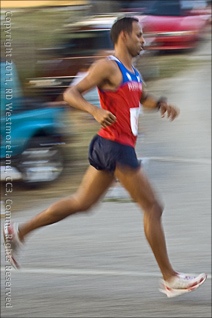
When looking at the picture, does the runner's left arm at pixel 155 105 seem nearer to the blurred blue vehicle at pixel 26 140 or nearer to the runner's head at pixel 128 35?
the runner's head at pixel 128 35

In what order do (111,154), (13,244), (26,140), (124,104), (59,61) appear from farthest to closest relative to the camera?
(59,61) → (26,140) → (13,244) → (111,154) → (124,104)

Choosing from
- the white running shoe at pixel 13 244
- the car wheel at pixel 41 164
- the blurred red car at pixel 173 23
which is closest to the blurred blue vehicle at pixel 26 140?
the car wheel at pixel 41 164

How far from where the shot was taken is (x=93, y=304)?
6.14 meters

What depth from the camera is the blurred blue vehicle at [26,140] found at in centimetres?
1017

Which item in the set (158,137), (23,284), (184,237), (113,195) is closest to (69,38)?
(158,137)

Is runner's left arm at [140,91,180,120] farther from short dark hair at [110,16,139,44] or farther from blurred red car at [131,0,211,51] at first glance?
blurred red car at [131,0,211,51]

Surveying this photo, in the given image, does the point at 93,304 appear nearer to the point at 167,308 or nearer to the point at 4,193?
the point at 167,308

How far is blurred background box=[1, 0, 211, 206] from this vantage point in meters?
10.4

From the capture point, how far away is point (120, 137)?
554cm

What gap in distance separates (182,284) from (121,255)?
5.67ft

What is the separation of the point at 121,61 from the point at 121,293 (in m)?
1.73

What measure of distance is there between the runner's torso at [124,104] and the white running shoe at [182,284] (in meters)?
0.94

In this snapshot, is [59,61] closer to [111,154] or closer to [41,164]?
[41,164]

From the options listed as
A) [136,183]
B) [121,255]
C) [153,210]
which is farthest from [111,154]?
[121,255]
